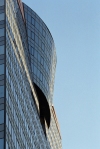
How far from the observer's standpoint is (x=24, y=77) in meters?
78.6

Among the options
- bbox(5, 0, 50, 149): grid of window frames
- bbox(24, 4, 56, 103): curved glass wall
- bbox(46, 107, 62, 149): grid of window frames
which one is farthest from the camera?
bbox(46, 107, 62, 149): grid of window frames

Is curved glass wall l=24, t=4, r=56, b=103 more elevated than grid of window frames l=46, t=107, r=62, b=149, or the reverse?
curved glass wall l=24, t=4, r=56, b=103

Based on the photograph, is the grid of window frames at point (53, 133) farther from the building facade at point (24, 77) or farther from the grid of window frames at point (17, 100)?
the grid of window frames at point (17, 100)

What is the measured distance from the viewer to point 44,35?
10544 centimetres

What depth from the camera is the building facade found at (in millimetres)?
60284

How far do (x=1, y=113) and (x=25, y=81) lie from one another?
74.7 ft

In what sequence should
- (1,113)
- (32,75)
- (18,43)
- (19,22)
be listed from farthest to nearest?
1. (32,75)
2. (19,22)
3. (18,43)
4. (1,113)

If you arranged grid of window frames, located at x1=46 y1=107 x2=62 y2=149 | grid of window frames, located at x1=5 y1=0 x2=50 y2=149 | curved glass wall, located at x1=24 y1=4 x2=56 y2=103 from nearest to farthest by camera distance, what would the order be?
grid of window frames, located at x1=5 y1=0 x2=50 y2=149 < curved glass wall, located at x1=24 y1=4 x2=56 y2=103 < grid of window frames, located at x1=46 y1=107 x2=62 y2=149

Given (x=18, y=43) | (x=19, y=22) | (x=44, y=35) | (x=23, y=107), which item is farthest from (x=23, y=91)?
(x=44, y=35)

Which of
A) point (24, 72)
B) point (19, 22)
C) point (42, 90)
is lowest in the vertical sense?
point (42, 90)

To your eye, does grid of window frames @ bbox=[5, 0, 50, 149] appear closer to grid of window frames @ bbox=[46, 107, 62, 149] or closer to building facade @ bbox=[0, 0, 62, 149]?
building facade @ bbox=[0, 0, 62, 149]

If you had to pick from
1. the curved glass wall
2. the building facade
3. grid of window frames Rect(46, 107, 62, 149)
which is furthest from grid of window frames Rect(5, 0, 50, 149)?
grid of window frames Rect(46, 107, 62, 149)

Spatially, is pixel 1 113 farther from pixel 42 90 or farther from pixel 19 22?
pixel 42 90

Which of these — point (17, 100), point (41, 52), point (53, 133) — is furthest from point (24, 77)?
point (53, 133)
